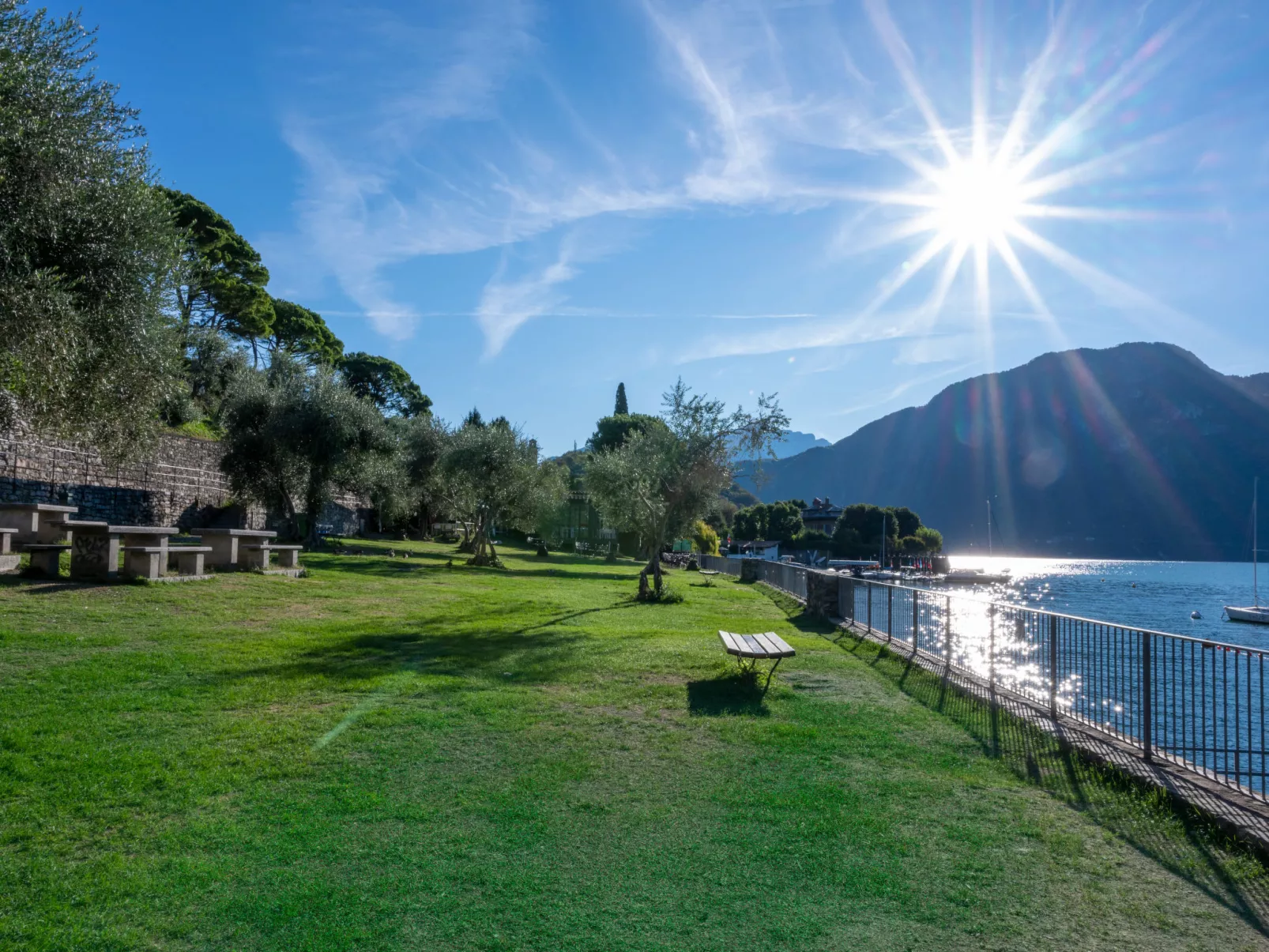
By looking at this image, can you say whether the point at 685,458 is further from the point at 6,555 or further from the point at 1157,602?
the point at 1157,602

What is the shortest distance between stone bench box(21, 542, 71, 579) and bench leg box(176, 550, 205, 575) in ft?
6.76

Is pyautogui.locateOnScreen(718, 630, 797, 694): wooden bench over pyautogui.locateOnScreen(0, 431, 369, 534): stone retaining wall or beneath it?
beneath

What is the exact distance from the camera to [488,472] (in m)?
32.0

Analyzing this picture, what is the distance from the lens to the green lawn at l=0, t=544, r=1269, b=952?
347cm

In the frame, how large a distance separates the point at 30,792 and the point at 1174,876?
652 centimetres

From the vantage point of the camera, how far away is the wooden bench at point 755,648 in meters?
8.30

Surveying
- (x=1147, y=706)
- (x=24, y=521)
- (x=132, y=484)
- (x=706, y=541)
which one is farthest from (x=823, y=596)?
(x=706, y=541)

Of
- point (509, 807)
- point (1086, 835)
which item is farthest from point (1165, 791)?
point (509, 807)

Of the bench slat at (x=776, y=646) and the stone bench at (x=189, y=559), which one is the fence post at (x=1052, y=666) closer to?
the bench slat at (x=776, y=646)

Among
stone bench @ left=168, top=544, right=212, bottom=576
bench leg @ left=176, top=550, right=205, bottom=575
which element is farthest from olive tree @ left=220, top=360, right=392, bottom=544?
bench leg @ left=176, top=550, right=205, bottom=575

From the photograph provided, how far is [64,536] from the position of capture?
15.8 metres

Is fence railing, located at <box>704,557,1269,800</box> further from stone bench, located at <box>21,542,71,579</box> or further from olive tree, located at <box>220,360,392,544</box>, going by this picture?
olive tree, located at <box>220,360,392,544</box>

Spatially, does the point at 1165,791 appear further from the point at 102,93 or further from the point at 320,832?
the point at 102,93

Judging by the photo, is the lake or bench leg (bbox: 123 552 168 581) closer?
bench leg (bbox: 123 552 168 581)
